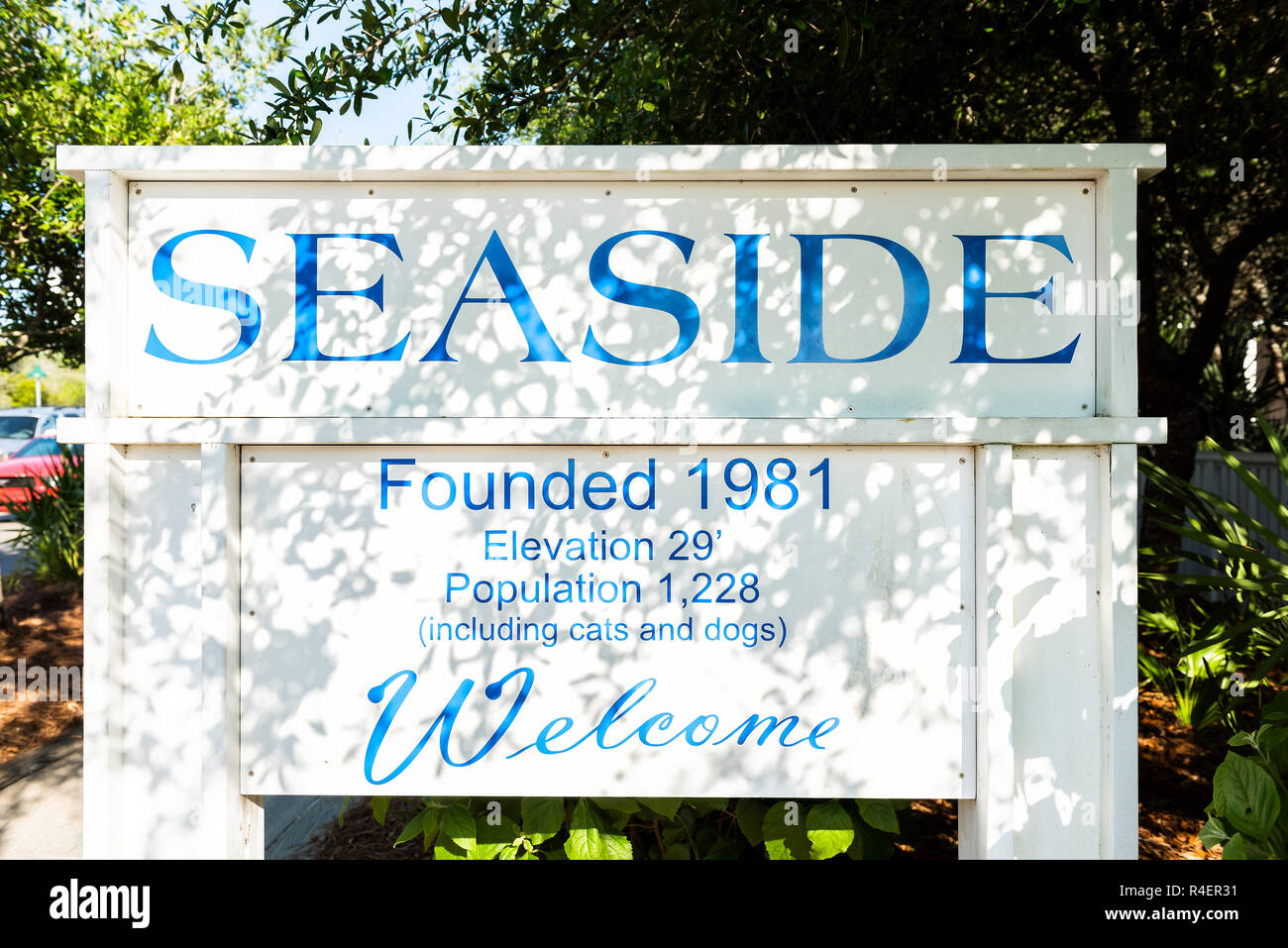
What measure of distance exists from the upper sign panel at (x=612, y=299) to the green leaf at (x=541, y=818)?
1303 millimetres

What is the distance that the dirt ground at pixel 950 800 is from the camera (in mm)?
3691

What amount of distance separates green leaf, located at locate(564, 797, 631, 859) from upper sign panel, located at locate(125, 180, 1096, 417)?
134 cm

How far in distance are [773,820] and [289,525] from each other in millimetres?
1837

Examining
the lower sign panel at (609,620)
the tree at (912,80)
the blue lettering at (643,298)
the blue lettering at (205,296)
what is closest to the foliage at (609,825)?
Answer: the lower sign panel at (609,620)

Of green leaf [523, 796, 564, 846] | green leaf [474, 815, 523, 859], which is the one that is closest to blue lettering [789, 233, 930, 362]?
green leaf [523, 796, 564, 846]

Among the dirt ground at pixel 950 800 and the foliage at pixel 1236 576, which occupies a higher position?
the foliage at pixel 1236 576

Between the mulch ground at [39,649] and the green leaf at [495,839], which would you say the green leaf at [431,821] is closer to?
the green leaf at [495,839]

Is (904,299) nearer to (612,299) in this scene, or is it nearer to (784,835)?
(612,299)

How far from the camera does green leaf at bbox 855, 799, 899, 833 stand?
271 cm

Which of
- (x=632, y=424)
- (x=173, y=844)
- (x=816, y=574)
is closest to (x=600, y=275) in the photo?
(x=632, y=424)

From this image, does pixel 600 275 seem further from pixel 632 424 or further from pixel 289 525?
pixel 289 525

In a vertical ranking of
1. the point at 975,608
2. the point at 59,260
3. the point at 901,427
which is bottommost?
the point at 975,608

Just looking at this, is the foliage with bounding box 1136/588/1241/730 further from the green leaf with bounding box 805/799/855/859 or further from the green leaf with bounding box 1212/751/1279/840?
the green leaf with bounding box 805/799/855/859

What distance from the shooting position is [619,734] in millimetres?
2633
